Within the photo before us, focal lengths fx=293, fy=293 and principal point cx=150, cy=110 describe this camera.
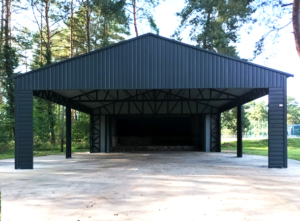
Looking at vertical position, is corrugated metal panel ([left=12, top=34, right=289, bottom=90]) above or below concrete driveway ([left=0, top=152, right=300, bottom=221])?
above

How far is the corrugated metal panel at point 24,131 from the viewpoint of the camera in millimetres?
12164

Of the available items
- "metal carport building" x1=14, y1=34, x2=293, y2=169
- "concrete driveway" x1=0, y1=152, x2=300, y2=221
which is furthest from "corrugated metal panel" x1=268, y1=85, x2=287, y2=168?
"concrete driveway" x1=0, y1=152, x2=300, y2=221

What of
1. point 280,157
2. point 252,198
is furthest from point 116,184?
point 280,157

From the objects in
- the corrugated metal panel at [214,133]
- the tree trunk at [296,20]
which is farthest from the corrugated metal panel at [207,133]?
the tree trunk at [296,20]

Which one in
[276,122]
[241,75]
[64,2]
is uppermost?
[64,2]

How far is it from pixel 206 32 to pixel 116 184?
21548mm

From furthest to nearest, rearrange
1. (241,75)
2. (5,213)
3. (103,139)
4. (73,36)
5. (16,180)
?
(73,36)
(103,139)
(241,75)
(16,180)
(5,213)

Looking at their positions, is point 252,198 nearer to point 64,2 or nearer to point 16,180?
point 16,180

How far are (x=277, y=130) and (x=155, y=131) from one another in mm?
16208

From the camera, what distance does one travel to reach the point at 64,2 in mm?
28297

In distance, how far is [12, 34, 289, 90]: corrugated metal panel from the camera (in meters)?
12.2

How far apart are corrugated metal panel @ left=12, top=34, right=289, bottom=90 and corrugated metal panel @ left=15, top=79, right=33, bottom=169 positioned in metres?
0.52

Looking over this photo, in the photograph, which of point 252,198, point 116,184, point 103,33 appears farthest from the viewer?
point 103,33

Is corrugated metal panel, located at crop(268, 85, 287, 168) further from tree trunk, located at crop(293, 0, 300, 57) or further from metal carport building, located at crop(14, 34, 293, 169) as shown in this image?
tree trunk, located at crop(293, 0, 300, 57)
